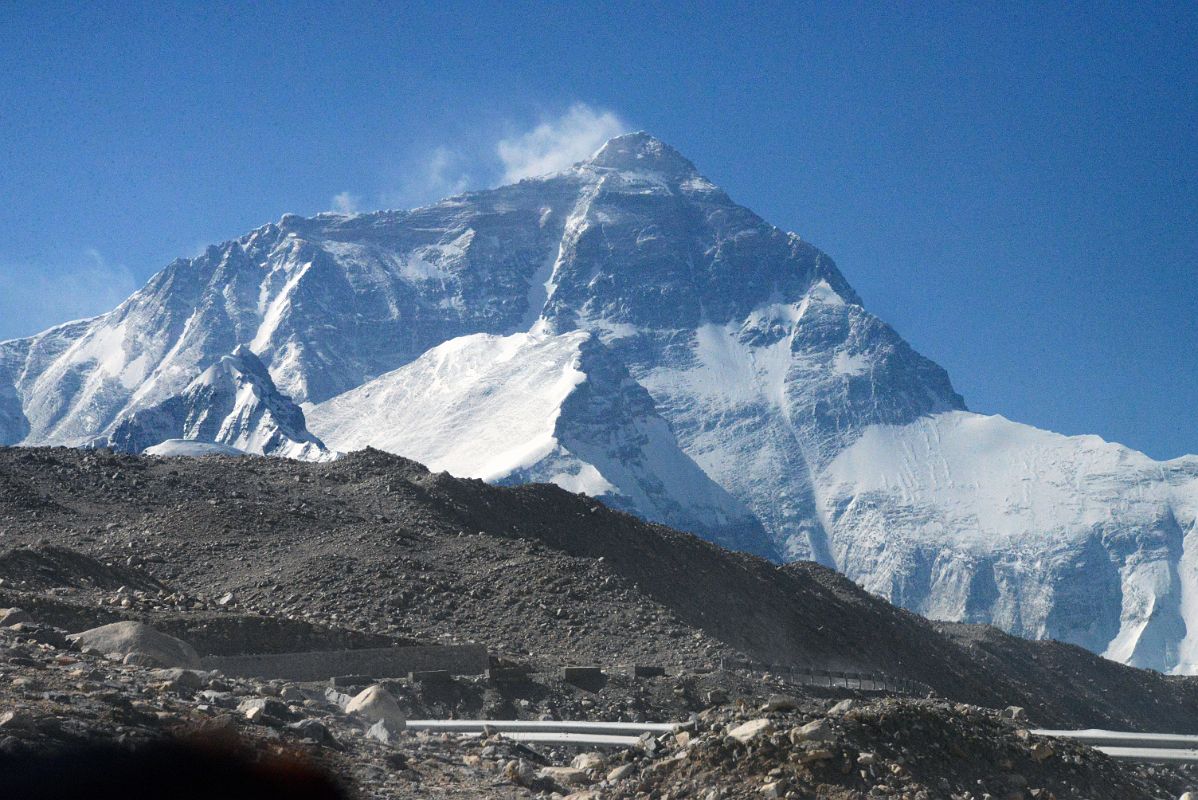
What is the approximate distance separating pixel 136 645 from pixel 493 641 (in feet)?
58.7

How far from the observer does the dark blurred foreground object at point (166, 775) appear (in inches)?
504

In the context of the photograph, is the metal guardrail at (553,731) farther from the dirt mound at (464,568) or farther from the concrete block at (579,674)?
the dirt mound at (464,568)

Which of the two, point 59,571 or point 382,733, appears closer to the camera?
point 382,733

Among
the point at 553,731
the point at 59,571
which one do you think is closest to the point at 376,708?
the point at 553,731

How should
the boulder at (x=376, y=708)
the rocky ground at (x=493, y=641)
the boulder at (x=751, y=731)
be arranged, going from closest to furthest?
the boulder at (x=751, y=731)
the rocky ground at (x=493, y=641)
the boulder at (x=376, y=708)

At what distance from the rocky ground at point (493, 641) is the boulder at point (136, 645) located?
0.80m

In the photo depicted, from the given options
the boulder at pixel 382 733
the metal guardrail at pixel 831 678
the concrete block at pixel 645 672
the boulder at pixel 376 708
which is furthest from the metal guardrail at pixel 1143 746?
the metal guardrail at pixel 831 678

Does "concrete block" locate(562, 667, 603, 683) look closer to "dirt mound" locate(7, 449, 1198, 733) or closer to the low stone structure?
the low stone structure

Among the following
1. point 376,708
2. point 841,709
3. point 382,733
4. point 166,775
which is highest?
point 841,709

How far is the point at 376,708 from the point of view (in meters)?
19.9

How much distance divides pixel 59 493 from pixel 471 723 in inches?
1296

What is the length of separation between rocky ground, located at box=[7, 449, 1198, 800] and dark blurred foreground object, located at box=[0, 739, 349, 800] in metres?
0.17

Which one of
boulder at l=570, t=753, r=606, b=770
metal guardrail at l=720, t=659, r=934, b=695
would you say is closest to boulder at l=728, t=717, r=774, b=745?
boulder at l=570, t=753, r=606, b=770

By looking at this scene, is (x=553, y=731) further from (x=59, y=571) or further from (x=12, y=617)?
(x=59, y=571)
